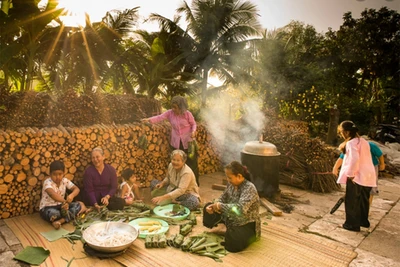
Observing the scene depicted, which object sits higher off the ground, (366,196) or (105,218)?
(366,196)

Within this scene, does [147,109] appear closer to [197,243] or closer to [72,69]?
[197,243]

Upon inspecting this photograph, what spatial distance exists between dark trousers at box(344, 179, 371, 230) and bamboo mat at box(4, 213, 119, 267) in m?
3.34

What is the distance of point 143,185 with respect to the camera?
573cm

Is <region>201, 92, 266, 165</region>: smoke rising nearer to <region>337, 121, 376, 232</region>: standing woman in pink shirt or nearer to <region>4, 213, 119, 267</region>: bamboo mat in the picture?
<region>337, 121, 376, 232</region>: standing woman in pink shirt

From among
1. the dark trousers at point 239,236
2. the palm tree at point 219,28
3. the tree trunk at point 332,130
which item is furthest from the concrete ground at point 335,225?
the palm tree at point 219,28

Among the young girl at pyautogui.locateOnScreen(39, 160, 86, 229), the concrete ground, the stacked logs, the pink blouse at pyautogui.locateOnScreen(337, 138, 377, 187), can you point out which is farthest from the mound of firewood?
the young girl at pyautogui.locateOnScreen(39, 160, 86, 229)

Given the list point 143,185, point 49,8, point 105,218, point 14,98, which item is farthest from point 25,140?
point 49,8

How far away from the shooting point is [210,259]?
10.1 ft

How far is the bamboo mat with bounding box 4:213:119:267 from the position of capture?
2.91m

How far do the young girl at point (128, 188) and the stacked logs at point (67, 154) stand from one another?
446 mm

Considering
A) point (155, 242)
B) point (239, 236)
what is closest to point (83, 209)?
point (155, 242)

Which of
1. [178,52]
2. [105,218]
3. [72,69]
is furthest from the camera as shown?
[178,52]

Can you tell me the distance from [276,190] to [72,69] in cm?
1138

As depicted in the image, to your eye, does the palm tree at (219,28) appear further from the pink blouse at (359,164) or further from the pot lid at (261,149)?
the pink blouse at (359,164)
